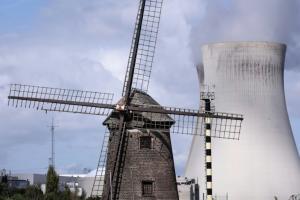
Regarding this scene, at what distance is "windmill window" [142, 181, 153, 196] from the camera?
21.2m

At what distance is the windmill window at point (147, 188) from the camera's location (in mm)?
21203

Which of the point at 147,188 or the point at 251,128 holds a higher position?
the point at 251,128

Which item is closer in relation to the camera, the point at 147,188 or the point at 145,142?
the point at 147,188

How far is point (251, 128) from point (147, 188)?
1988 centimetres

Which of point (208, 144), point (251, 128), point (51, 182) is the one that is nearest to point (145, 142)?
point (208, 144)

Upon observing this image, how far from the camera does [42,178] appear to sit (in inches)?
3679

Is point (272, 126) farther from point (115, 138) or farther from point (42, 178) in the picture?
point (42, 178)

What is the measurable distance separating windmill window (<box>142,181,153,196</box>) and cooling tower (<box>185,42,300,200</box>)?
1798 cm

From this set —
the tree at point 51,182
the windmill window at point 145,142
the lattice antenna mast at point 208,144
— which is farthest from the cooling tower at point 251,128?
the windmill window at point 145,142

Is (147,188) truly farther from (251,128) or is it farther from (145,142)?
(251,128)

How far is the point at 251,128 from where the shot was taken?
133ft

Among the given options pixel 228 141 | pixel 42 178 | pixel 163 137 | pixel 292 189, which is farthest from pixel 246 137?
pixel 42 178

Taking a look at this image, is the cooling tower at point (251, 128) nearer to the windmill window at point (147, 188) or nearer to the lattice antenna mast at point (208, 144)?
the lattice antenna mast at point (208, 144)

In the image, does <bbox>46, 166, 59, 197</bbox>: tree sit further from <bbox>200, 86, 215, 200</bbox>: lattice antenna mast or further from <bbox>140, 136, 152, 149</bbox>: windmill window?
<bbox>200, 86, 215, 200</bbox>: lattice antenna mast
